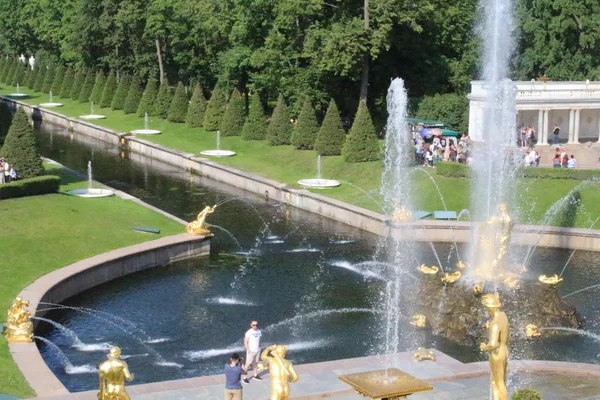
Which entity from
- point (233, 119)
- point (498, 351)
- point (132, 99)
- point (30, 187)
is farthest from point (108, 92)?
point (498, 351)

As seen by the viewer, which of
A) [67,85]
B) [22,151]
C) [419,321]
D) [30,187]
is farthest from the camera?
[67,85]

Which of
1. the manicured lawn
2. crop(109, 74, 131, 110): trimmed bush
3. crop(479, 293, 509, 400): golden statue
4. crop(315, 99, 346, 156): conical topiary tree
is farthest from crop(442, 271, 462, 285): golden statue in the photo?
crop(109, 74, 131, 110): trimmed bush

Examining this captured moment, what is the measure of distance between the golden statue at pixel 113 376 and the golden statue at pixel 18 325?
7345 mm

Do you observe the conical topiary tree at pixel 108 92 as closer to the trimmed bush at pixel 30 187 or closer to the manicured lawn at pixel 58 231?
the trimmed bush at pixel 30 187

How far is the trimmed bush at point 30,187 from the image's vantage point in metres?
44.6

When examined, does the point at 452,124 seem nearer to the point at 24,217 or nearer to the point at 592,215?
the point at 592,215

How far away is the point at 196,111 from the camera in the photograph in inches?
2840

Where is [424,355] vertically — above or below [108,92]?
below

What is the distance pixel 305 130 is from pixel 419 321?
29281 mm

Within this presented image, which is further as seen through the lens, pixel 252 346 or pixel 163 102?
pixel 163 102

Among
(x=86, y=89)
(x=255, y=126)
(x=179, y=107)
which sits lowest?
(x=255, y=126)

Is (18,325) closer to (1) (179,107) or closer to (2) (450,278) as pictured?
(2) (450,278)

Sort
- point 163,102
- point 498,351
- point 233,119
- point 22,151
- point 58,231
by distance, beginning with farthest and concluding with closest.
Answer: point 163,102
point 233,119
point 22,151
point 58,231
point 498,351

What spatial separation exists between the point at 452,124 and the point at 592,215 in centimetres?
2282
